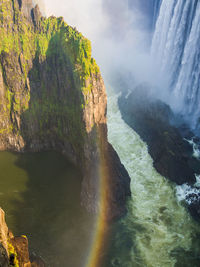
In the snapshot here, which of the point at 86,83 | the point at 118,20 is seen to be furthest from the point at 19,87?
the point at 118,20

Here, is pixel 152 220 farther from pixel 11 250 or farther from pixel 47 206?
pixel 11 250

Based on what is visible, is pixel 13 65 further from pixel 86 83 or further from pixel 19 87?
pixel 86 83

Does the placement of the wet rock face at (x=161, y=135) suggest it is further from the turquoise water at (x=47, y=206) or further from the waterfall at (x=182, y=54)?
the turquoise water at (x=47, y=206)

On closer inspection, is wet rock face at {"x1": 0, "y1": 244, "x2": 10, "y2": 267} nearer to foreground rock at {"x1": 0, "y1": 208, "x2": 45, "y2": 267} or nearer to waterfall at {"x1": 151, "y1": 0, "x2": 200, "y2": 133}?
foreground rock at {"x1": 0, "y1": 208, "x2": 45, "y2": 267}

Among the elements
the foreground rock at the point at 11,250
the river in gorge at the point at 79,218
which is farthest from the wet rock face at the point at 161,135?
the foreground rock at the point at 11,250

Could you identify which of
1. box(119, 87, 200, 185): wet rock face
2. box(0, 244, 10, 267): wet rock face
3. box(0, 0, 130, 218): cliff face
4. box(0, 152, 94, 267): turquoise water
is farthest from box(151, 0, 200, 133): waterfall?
box(0, 244, 10, 267): wet rock face

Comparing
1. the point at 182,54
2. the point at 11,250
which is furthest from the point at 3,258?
the point at 182,54

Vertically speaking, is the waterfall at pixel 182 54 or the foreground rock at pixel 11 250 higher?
the waterfall at pixel 182 54
